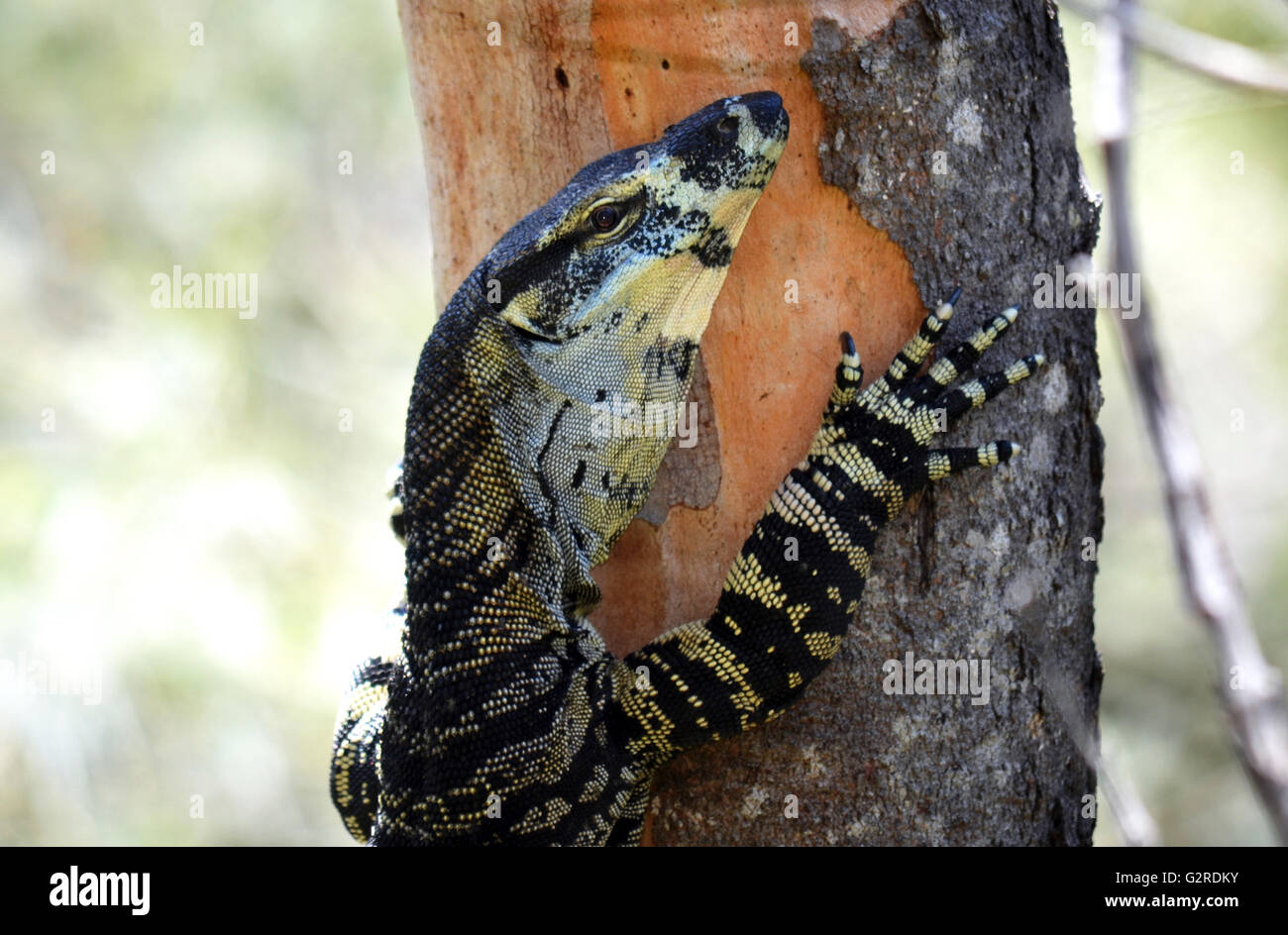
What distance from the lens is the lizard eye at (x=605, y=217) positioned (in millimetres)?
3402

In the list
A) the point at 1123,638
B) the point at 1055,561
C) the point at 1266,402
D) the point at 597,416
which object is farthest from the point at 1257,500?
the point at 597,416

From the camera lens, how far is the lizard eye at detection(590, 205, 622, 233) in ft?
11.2

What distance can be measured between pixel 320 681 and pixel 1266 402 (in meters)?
9.00

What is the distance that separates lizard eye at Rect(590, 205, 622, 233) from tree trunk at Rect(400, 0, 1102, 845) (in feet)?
0.94

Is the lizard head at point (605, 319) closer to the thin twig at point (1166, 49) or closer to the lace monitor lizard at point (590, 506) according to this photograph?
the lace monitor lizard at point (590, 506)

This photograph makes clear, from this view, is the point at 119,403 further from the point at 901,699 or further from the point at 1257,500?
the point at 1257,500

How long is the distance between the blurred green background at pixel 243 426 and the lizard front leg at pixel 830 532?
5.95 metres
